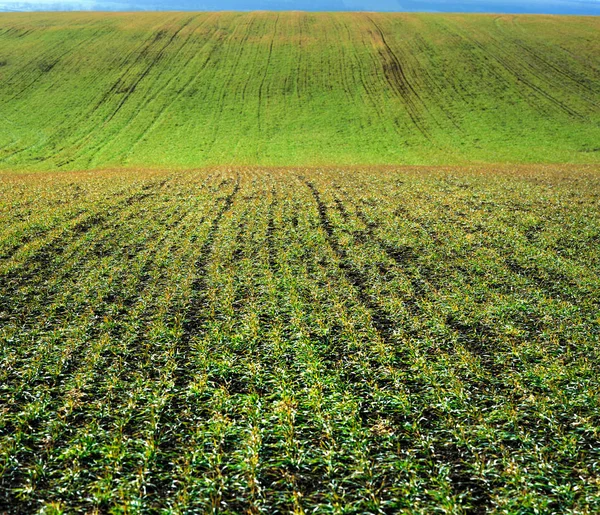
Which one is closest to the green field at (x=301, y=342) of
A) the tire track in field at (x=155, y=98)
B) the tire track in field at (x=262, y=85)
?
the tire track in field at (x=155, y=98)

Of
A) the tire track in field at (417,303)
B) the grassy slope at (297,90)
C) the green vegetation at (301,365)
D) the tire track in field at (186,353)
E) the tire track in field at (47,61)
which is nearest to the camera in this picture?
the green vegetation at (301,365)

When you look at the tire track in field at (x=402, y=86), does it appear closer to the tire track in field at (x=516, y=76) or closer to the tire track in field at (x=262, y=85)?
the tire track in field at (x=516, y=76)

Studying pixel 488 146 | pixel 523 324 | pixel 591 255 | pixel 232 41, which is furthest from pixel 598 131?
pixel 232 41

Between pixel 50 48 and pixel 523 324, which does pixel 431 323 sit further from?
pixel 50 48

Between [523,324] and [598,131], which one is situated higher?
[598,131]

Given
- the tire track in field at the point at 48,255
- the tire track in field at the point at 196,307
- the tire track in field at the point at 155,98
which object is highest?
the tire track in field at the point at 155,98

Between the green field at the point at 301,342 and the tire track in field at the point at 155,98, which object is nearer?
the green field at the point at 301,342

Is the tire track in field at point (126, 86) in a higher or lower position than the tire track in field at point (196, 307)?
higher
